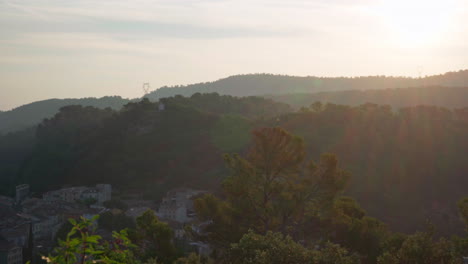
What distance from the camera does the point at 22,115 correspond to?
541ft

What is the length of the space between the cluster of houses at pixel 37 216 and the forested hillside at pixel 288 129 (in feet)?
17.5

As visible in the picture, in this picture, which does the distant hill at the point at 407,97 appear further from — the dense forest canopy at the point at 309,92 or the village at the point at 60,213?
the village at the point at 60,213

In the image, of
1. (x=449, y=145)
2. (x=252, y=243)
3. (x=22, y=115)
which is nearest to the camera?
(x=252, y=243)

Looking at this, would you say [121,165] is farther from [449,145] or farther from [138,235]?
[138,235]

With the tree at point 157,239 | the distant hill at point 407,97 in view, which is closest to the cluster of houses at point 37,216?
the tree at point 157,239

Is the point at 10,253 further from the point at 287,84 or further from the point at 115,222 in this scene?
the point at 287,84

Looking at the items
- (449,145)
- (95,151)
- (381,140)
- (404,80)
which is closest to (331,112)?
(381,140)

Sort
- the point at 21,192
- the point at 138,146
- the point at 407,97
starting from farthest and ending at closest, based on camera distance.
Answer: the point at 407,97 < the point at 138,146 < the point at 21,192

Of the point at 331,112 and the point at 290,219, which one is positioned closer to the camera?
the point at 290,219

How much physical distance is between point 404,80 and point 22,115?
99408mm

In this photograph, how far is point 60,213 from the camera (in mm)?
43344

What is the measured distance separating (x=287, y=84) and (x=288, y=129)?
360 feet

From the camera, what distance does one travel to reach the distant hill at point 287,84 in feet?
476

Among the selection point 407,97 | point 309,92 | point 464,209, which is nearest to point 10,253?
point 464,209
